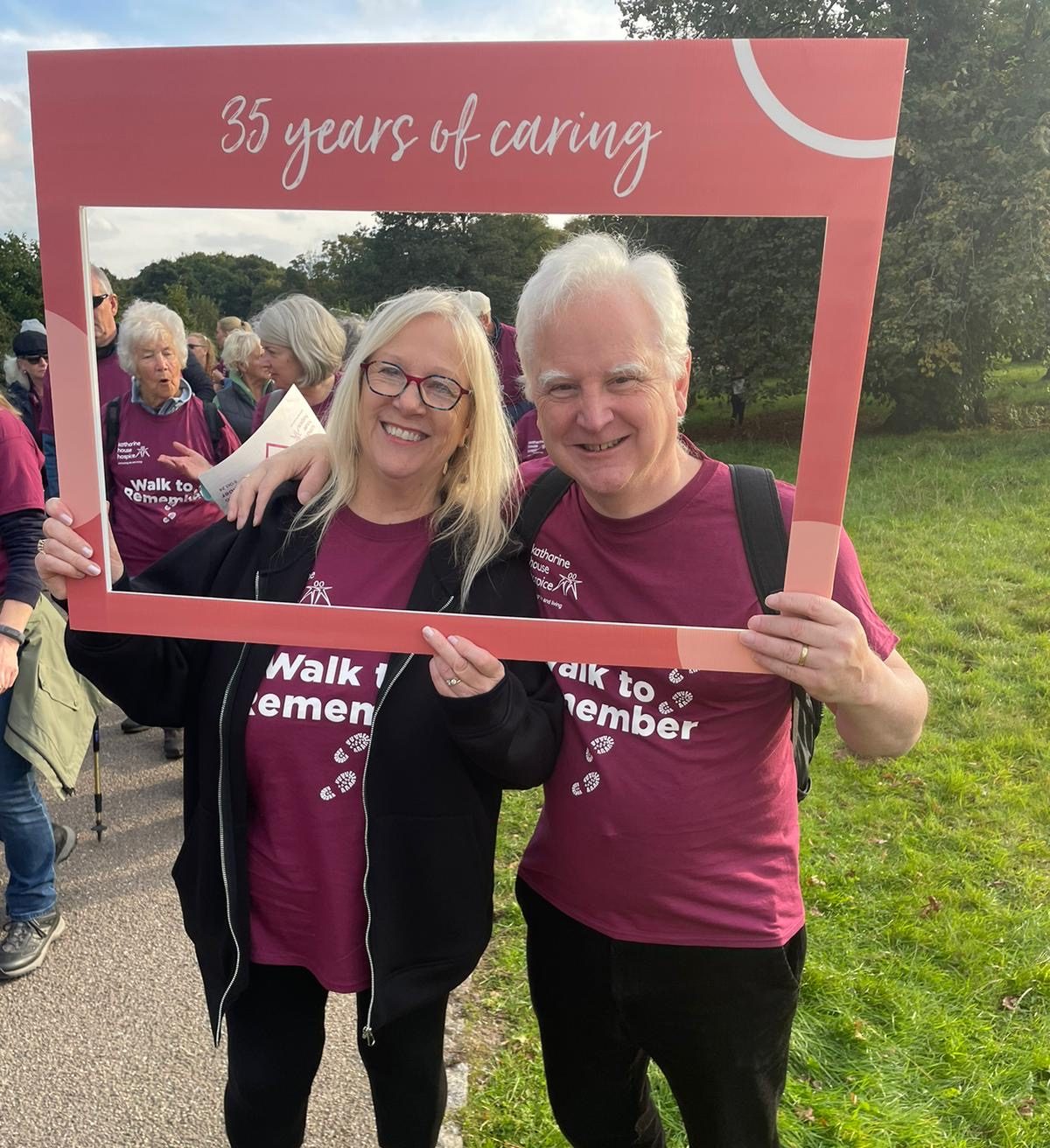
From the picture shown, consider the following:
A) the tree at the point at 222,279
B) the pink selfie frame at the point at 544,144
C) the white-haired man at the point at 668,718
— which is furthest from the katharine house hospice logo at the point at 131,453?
the pink selfie frame at the point at 544,144

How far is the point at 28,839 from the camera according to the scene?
3.15 m

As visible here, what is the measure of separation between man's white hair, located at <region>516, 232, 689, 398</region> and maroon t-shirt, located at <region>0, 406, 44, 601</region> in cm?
216

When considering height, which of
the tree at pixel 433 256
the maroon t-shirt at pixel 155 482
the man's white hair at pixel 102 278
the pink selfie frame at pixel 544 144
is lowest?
the maroon t-shirt at pixel 155 482

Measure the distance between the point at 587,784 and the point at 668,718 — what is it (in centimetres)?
23

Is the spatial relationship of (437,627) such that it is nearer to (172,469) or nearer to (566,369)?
(566,369)

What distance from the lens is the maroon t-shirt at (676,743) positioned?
1.56 m

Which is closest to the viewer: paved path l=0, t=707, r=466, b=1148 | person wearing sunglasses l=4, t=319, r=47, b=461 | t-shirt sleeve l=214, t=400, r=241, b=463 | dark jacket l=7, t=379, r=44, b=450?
paved path l=0, t=707, r=466, b=1148

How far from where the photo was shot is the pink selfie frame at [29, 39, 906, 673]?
4.06 feet

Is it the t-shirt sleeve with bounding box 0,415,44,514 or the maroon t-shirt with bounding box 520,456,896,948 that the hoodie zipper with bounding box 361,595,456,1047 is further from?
the t-shirt sleeve with bounding box 0,415,44,514

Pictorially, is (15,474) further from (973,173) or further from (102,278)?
(973,173)

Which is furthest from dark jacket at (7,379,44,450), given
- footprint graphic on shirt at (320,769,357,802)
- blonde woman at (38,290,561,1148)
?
footprint graphic on shirt at (320,769,357,802)

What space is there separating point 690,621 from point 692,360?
0.49 m

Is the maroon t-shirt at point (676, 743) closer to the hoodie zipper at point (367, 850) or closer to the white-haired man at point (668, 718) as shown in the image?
the white-haired man at point (668, 718)

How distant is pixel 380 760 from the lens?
1.69 metres
